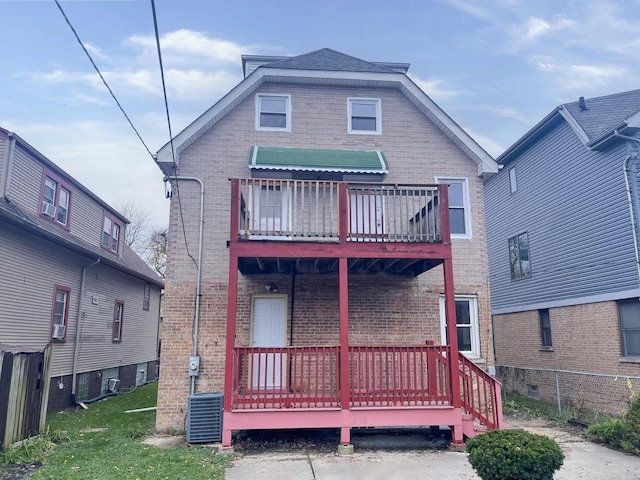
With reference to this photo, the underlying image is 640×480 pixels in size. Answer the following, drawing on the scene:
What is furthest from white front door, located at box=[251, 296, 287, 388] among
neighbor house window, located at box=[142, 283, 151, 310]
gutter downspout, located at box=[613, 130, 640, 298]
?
neighbor house window, located at box=[142, 283, 151, 310]

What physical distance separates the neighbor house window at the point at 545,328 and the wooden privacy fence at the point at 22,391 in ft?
45.3

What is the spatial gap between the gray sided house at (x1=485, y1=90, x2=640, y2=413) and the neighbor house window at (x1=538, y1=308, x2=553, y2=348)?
0.03m

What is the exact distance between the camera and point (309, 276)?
35.0 feet

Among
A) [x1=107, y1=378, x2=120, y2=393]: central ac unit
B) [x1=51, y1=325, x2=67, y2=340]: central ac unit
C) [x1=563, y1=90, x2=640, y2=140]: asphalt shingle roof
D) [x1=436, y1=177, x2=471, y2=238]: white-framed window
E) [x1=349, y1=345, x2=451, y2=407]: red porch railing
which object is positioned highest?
[x1=563, y1=90, x2=640, y2=140]: asphalt shingle roof

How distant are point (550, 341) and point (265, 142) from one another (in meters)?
10.8

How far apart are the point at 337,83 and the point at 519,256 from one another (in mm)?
9427

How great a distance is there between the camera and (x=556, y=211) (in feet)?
49.3

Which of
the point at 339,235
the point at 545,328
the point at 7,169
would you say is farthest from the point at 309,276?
the point at 545,328

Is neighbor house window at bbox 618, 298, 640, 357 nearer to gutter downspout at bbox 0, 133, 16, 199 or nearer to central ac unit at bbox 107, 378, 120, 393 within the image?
gutter downspout at bbox 0, 133, 16, 199

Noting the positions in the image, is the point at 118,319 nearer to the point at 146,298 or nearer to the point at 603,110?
the point at 146,298

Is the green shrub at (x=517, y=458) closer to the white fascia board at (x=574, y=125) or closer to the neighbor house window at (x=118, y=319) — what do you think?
the white fascia board at (x=574, y=125)

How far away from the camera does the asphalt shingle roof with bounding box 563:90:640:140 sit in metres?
13.2

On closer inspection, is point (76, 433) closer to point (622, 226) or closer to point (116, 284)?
point (116, 284)

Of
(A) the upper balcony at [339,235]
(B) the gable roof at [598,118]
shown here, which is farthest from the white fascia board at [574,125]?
(A) the upper balcony at [339,235]
